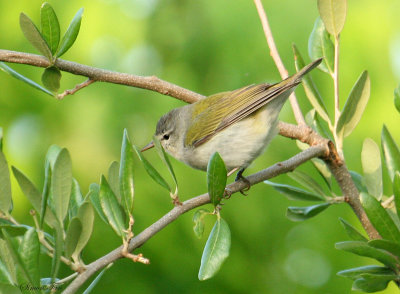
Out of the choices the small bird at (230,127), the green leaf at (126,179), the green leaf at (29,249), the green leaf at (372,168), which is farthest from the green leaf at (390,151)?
the green leaf at (29,249)

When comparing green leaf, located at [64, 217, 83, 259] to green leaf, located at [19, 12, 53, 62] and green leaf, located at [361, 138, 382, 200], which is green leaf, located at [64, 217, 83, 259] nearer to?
green leaf, located at [19, 12, 53, 62]

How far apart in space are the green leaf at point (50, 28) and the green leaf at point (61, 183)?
1.48ft

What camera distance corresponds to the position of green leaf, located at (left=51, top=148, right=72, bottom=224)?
1.19 m

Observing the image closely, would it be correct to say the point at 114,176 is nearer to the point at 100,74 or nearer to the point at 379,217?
→ the point at 100,74

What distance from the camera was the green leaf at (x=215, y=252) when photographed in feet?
4.17

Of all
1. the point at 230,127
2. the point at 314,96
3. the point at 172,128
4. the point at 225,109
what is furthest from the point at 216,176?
the point at 172,128

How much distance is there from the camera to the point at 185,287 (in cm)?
259

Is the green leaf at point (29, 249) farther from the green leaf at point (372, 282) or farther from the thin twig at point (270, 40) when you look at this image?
the thin twig at point (270, 40)

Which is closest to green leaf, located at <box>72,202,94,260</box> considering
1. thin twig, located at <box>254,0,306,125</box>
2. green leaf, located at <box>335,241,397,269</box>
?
green leaf, located at <box>335,241,397,269</box>

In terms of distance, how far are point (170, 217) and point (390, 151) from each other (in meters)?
0.75

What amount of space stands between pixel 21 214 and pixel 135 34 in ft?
3.69

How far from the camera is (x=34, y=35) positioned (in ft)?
4.73

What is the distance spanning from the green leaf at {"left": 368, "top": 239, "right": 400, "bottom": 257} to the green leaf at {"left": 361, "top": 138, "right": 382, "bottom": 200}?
0.38 meters

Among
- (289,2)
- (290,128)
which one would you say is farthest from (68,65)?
(289,2)
